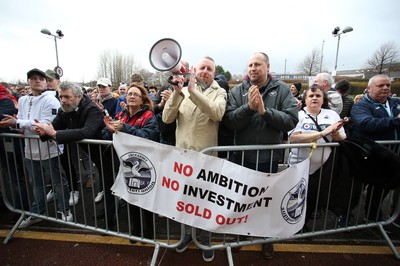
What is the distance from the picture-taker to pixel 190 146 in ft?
7.96

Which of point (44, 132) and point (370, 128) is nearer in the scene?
point (44, 132)

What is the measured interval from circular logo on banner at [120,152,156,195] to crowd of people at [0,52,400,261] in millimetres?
278

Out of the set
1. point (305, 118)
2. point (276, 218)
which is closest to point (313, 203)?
point (276, 218)

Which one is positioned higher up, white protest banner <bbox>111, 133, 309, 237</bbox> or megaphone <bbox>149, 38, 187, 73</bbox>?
megaphone <bbox>149, 38, 187, 73</bbox>

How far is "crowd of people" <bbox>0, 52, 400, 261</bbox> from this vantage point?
2.35m

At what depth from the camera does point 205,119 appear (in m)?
2.40

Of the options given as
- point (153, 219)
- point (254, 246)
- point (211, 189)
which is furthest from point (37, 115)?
point (254, 246)

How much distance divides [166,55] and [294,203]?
6.29ft

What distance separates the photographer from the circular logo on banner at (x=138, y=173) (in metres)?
2.27

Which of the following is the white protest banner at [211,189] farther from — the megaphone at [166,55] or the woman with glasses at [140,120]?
the megaphone at [166,55]

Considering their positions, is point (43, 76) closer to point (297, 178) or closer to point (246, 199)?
point (246, 199)

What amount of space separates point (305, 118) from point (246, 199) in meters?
1.32

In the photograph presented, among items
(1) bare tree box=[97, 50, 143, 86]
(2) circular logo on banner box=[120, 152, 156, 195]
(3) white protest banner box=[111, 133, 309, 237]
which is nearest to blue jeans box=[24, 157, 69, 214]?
(2) circular logo on banner box=[120, 152, 156, 195]

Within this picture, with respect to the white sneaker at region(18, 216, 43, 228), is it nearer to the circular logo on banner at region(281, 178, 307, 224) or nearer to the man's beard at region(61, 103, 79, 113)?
the man's beard at region(61, 103, 79, 113)
